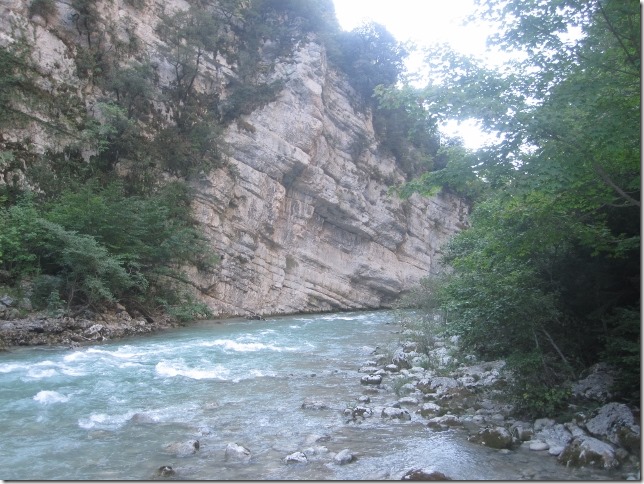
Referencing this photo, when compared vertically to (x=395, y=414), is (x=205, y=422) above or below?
below

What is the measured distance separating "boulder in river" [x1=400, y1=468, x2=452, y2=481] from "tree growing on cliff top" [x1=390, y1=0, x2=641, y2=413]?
6.60ft

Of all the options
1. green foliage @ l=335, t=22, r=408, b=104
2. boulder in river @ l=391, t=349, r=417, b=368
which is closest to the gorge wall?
green foliage @ l=335, t=22, r=408, b=104

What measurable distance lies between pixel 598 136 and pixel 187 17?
75.4ft

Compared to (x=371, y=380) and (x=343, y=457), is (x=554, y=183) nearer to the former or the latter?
(x=343, y=457)

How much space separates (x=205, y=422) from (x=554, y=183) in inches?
197

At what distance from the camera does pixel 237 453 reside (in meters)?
5.27

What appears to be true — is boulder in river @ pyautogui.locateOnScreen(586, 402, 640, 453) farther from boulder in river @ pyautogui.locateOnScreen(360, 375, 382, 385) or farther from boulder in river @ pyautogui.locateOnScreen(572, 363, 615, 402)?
boulder in river @ pyautogui.locateOnScreen(360, 375, 382, 385)

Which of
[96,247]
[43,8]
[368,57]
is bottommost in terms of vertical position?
[96,247]

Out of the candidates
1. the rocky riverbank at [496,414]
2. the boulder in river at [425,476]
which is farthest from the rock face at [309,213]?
the boulder in river at [425,476]

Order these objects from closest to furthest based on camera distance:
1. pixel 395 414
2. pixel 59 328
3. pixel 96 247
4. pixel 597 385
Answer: pixel 597 385
pixel 395 414
pixel 59 328
pixel 96 247

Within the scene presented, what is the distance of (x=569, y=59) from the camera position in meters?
5.52

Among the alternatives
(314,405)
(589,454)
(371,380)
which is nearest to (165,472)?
(314,405)

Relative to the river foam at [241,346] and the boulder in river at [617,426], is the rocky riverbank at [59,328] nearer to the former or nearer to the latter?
the river foam at [241,346]

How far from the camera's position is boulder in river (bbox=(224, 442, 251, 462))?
5.20 m
